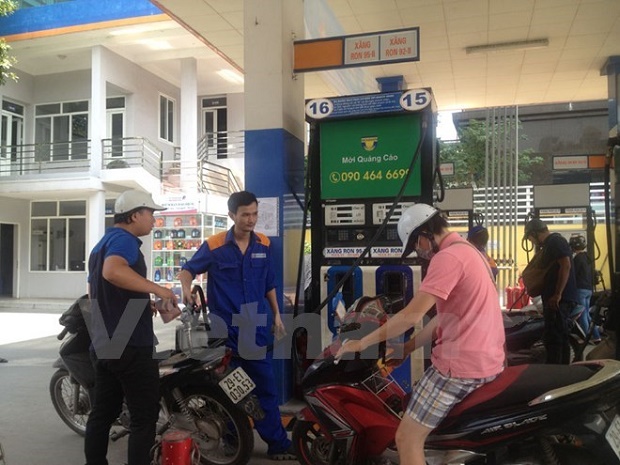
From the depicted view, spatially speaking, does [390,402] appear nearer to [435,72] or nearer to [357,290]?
[357,290]

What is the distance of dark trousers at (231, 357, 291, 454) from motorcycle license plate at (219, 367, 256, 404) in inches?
10.8

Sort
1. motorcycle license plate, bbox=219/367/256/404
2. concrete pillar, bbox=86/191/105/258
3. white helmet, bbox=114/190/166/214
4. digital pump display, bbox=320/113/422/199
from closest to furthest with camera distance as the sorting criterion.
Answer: white helmet, bbox=114/190/166/214, motorcycle license plate, bbox=219/367/256/404, digital pump display, bbox=320/113/422/199, concrete pillar, bbox=86/191/105/258

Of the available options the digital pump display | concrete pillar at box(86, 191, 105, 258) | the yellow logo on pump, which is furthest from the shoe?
concrete pillar at box(86, 191, 105, 258)

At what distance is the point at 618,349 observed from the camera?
4.13 metres

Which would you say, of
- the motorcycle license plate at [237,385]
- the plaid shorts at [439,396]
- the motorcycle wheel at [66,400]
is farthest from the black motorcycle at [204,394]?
the plaid shorts at [439,396]

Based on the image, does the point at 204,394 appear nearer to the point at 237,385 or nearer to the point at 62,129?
the point at 237,385

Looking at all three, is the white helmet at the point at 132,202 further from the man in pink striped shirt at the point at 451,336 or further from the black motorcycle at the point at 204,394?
the man in pink striped shirt at the point at 451,336

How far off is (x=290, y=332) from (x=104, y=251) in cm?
239

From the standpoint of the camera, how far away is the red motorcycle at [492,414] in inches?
104

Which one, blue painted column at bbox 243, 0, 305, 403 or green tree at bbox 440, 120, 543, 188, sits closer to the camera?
blue painted column at bbox 243, 0, 305, 403

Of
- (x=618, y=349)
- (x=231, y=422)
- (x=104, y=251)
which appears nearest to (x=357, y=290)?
(x=231, y=422)

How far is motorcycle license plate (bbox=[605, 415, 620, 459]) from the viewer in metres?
2.60

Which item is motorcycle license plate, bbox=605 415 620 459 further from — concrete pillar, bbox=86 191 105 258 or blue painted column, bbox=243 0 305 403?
concrete pillar, bbox=86 191 105 258

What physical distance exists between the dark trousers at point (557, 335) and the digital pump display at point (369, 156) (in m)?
1.92
